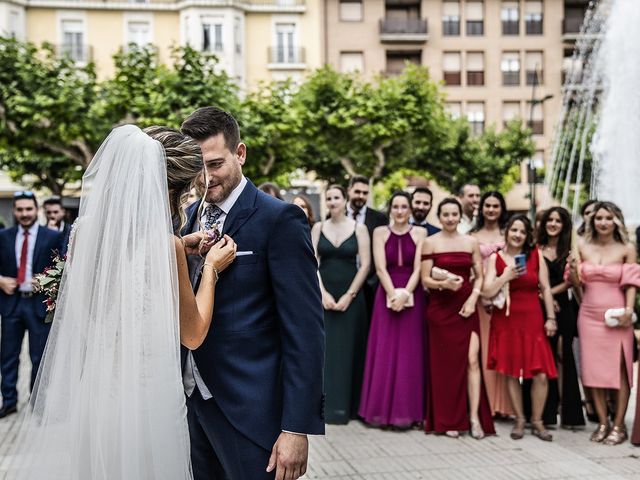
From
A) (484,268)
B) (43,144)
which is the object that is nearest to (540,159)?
(43,144)

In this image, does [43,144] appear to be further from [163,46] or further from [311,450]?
[163,46]

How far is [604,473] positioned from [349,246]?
3.30m

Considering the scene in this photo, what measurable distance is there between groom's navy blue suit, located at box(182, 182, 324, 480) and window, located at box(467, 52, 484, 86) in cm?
4353

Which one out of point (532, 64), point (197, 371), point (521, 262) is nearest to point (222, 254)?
point (197, 371)

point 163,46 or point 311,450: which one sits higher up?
point 163,46

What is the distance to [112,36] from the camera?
41.6 m

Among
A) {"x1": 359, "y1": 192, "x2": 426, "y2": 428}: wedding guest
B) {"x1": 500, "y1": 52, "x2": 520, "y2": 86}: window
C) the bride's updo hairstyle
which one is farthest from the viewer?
{"x1": 500, "y1": 52, "x2": 520, "y2": 86}: window

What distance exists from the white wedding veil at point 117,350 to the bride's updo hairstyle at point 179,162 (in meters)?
0.10

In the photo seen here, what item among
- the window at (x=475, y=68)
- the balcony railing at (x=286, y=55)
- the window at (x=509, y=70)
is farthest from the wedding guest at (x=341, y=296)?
the window at (x=509, y=70)

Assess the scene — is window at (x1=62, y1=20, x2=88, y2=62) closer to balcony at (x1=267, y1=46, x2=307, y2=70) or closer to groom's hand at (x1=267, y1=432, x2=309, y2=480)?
balcony at (x1=267, y1=46, x2=307, y2=70)

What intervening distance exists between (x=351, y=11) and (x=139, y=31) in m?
12.2

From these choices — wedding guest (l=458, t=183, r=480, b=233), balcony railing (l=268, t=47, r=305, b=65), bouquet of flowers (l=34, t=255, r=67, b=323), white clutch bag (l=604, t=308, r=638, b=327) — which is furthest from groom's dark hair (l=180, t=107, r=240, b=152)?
balcony railing (l=268, t=47, r=305, b=65)

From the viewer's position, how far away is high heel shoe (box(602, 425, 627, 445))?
6.76 meters

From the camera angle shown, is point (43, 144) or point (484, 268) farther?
point (43, 144)
